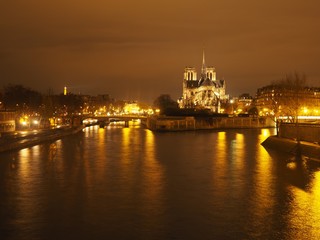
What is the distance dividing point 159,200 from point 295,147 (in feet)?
67.6

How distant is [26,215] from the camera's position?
16812mm

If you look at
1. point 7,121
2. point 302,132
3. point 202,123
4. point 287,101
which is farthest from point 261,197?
point 202,123

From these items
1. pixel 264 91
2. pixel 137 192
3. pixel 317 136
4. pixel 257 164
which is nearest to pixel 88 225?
pixel 137 192

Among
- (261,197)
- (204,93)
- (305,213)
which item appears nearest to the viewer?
(305,213)

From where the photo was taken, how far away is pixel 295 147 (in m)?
36.9

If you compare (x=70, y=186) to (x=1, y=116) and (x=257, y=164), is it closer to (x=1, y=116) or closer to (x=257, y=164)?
(x=257, y=164)

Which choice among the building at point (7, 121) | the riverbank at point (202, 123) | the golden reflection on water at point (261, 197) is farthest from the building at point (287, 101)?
the building at point (7, 121)

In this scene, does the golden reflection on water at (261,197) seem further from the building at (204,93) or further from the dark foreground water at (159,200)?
the building at (204,93)

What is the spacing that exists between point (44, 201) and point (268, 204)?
30.5 feet

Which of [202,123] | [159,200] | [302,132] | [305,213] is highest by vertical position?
[202,123]

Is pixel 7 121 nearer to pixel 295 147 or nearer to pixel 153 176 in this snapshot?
pixel 295 147

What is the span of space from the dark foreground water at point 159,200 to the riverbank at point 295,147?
2074 mm

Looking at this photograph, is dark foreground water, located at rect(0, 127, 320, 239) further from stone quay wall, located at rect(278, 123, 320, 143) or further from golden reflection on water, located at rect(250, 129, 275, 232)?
stone quay wall, located at rect(278, 123, 320, 143)

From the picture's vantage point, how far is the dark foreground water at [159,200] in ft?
48.9
